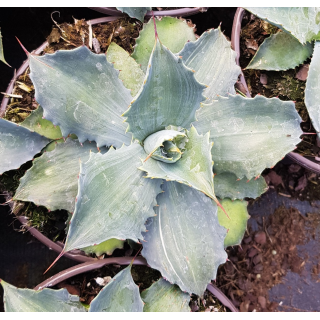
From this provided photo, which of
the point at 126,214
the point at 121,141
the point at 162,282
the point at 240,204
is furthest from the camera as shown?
the point at 240,204

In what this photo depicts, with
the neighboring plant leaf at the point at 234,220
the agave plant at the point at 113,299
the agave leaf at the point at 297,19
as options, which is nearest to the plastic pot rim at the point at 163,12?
the agave leaf at the point at 297,19

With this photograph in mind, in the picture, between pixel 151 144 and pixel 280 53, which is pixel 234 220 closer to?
pixel 151 144

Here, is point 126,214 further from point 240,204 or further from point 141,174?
point 240,204

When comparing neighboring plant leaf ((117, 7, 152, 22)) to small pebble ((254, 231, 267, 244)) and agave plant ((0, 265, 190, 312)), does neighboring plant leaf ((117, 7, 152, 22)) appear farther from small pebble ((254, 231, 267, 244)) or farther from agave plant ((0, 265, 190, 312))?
small pebble ((254, 231, 267, 244))

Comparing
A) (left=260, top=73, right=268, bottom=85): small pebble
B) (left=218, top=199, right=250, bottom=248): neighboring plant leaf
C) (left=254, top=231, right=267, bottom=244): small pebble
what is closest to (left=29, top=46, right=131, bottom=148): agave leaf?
(left=218, top=199, right=250, bottom=248): neighboring plant leaf
